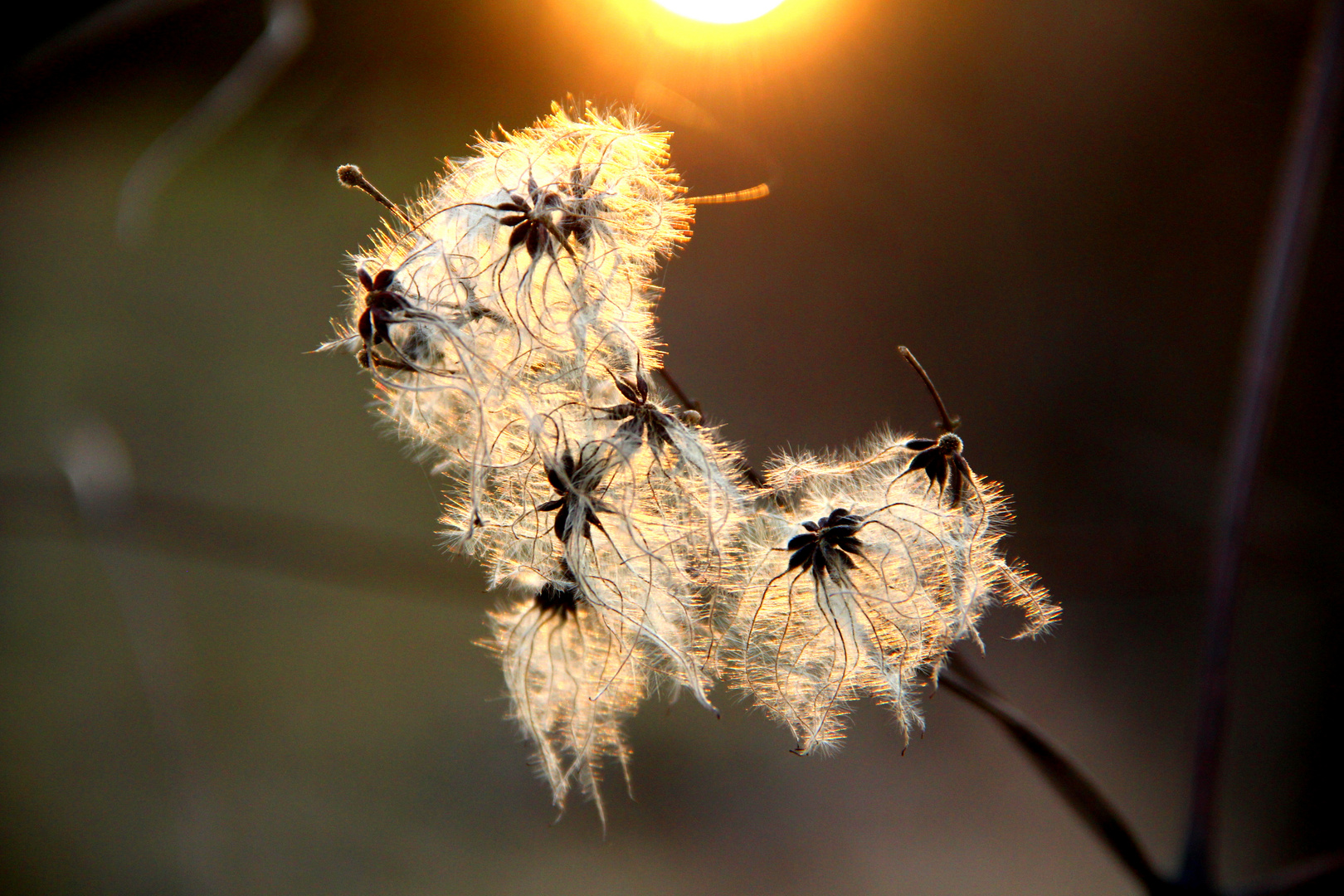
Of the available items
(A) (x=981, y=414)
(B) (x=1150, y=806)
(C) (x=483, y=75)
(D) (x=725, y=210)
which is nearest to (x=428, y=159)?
(C) (x=483, y=75)

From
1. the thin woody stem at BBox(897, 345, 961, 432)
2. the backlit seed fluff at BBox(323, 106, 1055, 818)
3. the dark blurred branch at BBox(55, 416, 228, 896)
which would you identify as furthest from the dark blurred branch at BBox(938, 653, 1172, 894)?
the dark blurred branch at BBox(55, 416, 228, 896)

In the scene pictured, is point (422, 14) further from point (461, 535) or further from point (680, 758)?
point (680, 758)

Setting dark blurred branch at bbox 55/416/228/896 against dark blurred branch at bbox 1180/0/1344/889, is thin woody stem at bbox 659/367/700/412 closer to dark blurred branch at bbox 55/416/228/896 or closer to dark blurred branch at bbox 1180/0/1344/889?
dark blurred branch at bbox 1180/0/1344/889

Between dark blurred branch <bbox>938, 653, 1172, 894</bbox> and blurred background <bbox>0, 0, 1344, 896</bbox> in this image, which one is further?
blurred background <bbox>0, 0, 1344, 896</bbox>

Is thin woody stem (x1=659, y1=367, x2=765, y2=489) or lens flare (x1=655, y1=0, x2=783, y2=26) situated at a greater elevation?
lens flare (x1=655, y1=0, x2=783, y2=26)

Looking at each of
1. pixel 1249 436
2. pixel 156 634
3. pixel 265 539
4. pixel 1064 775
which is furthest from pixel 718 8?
pixel 156 634

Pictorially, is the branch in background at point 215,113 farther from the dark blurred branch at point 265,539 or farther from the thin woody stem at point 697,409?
the thin woody stem at point 697,409

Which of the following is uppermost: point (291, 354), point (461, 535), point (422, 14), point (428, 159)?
point (428, 159)
